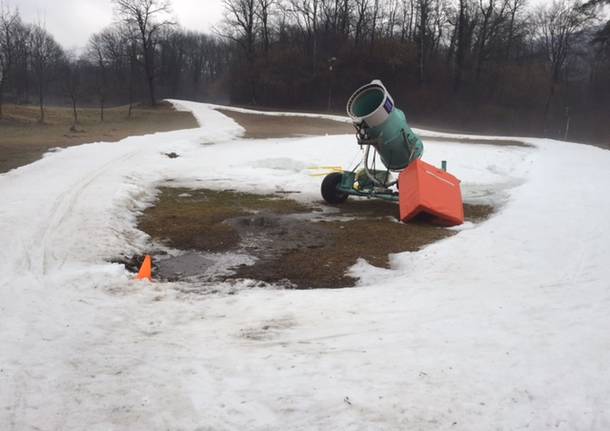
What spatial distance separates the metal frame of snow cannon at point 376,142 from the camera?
9828 mm

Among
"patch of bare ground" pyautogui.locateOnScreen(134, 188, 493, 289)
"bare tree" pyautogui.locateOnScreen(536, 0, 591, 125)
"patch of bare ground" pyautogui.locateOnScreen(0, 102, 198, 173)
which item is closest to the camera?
"patch of bare ground" pyautogui.locateOnScreen(134, 188, 493, 289)

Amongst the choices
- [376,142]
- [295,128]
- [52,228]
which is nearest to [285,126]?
[295,128]

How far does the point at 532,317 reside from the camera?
4.61 meters

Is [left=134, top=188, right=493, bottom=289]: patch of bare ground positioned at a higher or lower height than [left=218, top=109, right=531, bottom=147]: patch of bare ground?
lower

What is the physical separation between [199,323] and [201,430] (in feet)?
5.35

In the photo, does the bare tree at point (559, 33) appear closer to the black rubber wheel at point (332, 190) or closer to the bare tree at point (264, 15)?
the bare tree at point (264, 15)

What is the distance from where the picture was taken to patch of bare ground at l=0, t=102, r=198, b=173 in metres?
16.5

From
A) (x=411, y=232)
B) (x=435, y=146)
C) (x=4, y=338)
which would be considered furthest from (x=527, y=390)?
(x=435, y=146)

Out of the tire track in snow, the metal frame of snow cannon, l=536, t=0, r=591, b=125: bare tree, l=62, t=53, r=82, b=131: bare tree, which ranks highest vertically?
l=536, t=0, r=591, b=125: bare tree

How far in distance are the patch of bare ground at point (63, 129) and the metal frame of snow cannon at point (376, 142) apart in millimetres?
8756

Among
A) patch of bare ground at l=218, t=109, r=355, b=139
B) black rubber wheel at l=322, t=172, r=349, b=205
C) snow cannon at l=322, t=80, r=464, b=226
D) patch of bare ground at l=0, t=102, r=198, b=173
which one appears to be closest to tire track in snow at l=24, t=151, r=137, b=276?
patch of bare ground at l=0, t=102, r=198, b=173

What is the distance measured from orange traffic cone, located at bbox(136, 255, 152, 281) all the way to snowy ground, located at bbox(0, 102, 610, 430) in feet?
0.85

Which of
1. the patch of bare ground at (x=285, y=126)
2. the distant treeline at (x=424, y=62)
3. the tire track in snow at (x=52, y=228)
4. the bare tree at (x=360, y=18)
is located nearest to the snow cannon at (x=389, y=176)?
the tire track in snow at (x=52, y=228)

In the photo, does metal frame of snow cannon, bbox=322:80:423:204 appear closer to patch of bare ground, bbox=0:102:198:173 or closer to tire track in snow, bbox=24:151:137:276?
tire track in snow, bbox=24:151:137:276
